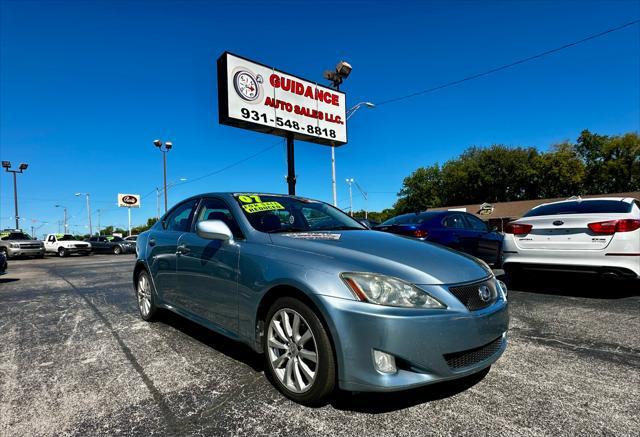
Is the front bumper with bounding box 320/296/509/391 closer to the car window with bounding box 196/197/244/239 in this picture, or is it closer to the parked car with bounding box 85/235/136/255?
the car window with bounding box 196/197/244/239

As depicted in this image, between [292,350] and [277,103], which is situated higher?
[277,103]

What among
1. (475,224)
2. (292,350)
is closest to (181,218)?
(292,350)

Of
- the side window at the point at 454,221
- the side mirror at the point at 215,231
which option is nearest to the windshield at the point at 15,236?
the side window at the point at 454,221

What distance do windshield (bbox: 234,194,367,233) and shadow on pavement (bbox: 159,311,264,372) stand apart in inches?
44.3

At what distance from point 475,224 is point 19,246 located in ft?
81.7

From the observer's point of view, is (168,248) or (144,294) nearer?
(168,248)

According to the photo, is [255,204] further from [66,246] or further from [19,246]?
[66,246]

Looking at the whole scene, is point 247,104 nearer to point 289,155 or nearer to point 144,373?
point 289,155

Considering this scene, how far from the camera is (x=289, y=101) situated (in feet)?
48.4

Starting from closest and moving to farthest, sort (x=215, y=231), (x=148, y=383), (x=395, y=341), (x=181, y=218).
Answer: (x=395, y=341) < (x=148, y=383) < (x=215, y=231) < (x=181, y=218)

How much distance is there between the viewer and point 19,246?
22.0m

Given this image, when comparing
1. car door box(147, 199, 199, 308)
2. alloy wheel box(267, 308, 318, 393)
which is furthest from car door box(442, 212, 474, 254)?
alloy wheel box(267, 308, 318, 393)

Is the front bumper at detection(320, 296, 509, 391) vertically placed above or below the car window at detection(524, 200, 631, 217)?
below

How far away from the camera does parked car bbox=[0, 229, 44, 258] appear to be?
21.9 meters
